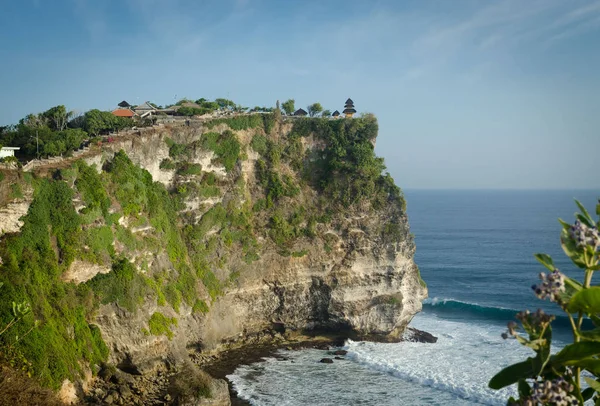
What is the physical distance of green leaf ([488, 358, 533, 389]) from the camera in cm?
519

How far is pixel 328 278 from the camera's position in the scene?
4772 centimetres

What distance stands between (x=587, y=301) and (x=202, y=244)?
41.9 meters

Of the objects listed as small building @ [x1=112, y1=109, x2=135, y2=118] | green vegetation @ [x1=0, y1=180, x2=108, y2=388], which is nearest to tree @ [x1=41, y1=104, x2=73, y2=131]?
small building @ [x1=112, y1=109, x2=135, y2=118]

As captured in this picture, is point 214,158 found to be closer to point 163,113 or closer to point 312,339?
point 163,113

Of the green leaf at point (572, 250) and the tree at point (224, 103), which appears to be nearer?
the green leaf at point (572, 250)

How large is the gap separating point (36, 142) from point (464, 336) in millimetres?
42726

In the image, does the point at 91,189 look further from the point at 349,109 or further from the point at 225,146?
the point at 349,109

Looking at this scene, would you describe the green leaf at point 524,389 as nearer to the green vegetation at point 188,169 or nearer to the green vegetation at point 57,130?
the green vegetation at point 57,130

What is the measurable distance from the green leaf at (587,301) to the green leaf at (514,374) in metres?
→ 0.78

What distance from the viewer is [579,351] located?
16.2 feet

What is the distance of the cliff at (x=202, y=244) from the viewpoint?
106 ft

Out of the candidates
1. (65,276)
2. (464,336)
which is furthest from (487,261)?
(65,276)

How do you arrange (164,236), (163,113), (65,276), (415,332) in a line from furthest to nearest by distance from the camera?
(163,113)
(415,332)
(164,236)
(65,276)

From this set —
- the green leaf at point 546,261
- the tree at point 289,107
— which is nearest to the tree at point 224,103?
the tree at point 289,107
